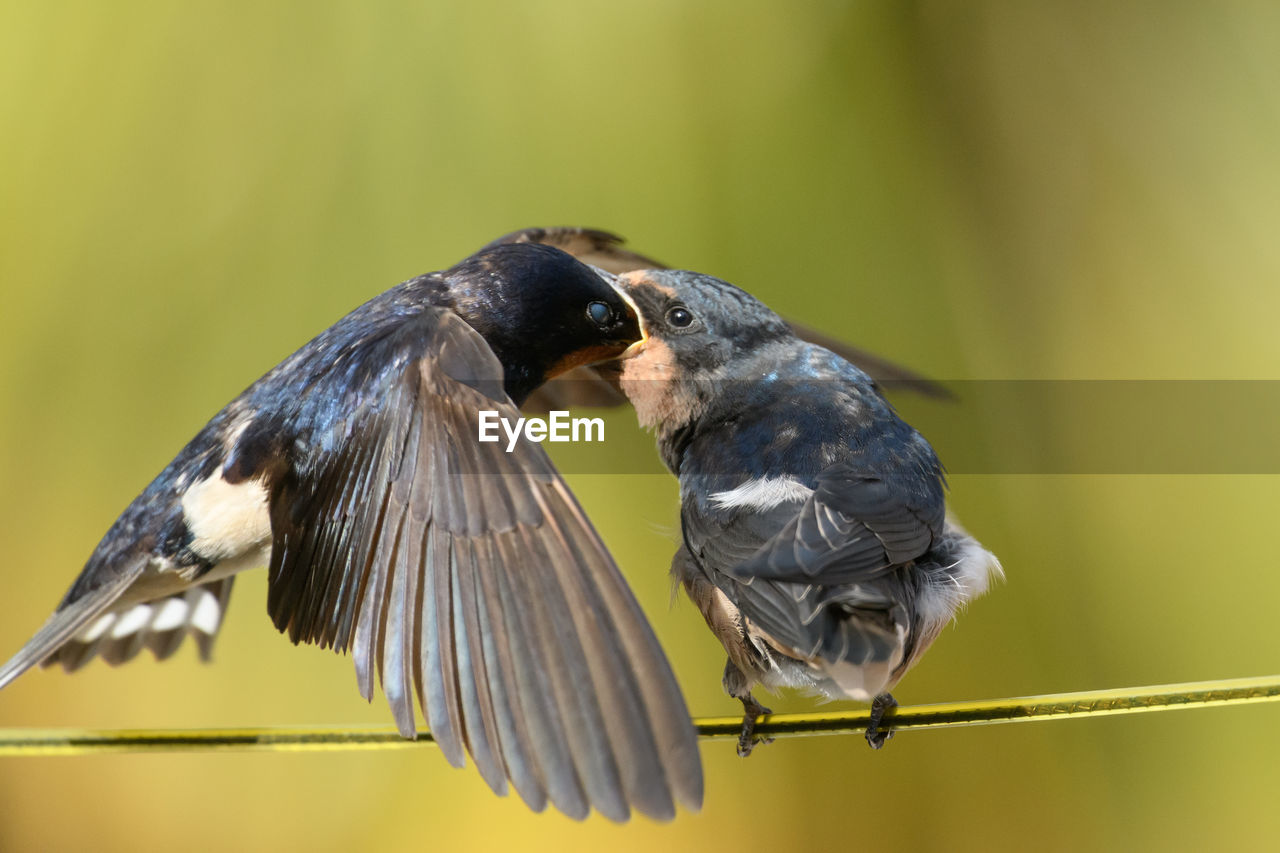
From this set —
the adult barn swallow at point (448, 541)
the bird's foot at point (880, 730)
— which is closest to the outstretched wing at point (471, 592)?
the adult barn swallow at point (448, 541)

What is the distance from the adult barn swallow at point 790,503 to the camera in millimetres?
504

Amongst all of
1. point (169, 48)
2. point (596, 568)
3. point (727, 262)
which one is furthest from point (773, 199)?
point (596, 568)

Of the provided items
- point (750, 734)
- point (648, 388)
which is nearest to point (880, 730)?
point (750, 734)

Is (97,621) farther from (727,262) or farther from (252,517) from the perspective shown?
(727,262)

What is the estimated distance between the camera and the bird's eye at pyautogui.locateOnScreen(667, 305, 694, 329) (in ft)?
2.24

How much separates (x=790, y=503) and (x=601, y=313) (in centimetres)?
20

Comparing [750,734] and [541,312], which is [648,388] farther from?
[750,734]

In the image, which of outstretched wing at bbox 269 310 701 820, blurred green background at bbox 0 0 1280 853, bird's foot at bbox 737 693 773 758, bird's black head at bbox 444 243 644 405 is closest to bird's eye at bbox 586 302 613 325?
bird's black head at bbox 444 243 644 405

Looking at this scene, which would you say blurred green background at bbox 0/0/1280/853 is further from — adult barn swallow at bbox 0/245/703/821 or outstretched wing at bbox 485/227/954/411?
adult barn swallow at bbox 0/245/703/821

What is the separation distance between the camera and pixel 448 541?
1.61ft

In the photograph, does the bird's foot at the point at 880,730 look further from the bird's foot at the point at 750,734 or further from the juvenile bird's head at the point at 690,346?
the juvenile bird's head at the point at 690,346

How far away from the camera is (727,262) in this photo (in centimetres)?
127

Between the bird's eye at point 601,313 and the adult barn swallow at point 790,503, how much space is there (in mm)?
27

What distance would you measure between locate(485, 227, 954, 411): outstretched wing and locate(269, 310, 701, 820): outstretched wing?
0.84ft
